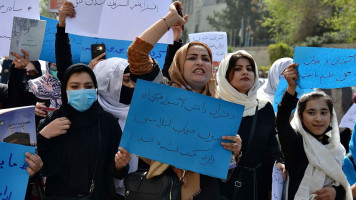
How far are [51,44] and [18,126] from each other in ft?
5.88

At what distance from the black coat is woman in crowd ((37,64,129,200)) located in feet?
2.49

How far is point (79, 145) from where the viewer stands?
2660 millimetres

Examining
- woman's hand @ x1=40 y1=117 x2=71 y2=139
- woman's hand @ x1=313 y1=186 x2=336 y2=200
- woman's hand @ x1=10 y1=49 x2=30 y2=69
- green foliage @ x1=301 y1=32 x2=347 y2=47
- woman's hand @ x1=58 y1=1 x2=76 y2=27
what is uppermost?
green foliage @ x1=301 y1=32 x2=347 y2=47

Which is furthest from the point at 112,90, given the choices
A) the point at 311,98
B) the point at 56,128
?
the point at 311,98

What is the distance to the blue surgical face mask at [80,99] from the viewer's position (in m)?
2.70

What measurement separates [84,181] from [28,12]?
1527mm

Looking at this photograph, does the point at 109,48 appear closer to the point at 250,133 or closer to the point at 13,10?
the point at 13,10

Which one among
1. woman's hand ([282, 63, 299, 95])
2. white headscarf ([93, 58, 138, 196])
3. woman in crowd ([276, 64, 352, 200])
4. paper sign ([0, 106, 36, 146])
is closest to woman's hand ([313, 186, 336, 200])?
woman in crowd ([276, 64, 352, 200])

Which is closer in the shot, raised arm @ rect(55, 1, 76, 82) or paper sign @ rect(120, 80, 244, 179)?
paper sign @ rect(120, 80, 244, 179)

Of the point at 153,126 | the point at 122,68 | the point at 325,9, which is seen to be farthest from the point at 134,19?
the point at 325,9

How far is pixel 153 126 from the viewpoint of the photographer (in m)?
2.30

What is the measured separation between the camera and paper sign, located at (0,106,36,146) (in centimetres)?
240

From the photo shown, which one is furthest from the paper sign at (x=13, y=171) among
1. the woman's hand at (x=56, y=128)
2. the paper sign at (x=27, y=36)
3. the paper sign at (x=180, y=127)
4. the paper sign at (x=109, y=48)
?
the paper sign at (x=109, y=48)

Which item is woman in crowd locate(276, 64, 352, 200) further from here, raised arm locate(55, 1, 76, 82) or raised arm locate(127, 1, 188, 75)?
raised arm locate(55, 1, 76, 82)
